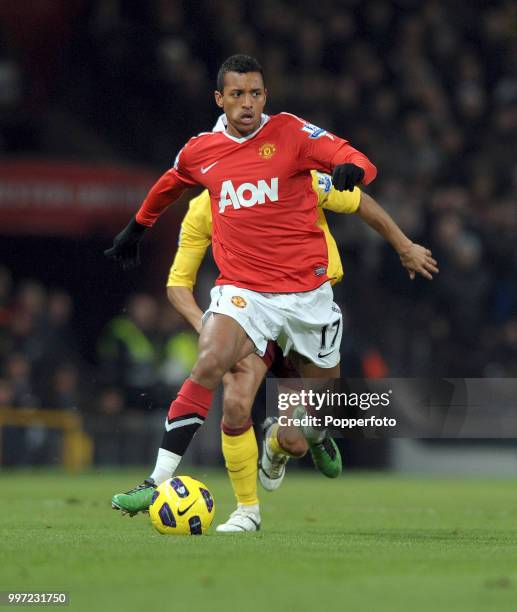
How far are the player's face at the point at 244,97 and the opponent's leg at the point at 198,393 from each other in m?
0.98

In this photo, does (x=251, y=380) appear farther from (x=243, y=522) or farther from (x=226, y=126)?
(x=226, y=126)

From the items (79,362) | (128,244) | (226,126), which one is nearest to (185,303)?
(128,244)

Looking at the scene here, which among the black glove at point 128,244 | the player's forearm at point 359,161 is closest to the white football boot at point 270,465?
the black glove at point 128,244

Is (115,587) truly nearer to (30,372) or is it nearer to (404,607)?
(404,607)

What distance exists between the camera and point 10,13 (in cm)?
1717

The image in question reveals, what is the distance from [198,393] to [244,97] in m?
1.42

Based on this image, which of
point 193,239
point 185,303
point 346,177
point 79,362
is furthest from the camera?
point 79,362

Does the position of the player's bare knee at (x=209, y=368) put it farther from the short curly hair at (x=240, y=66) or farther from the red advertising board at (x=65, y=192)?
the red advertising board at (x=65, y=192)

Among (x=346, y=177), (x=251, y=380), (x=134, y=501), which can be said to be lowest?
(x=134, y=501)

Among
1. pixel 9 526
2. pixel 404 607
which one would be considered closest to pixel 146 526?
pixel 9 526

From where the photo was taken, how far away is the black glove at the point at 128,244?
8430 millimetres

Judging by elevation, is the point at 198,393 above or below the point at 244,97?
below

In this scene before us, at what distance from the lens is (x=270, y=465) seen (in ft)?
30.2

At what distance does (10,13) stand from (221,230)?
996 cm
